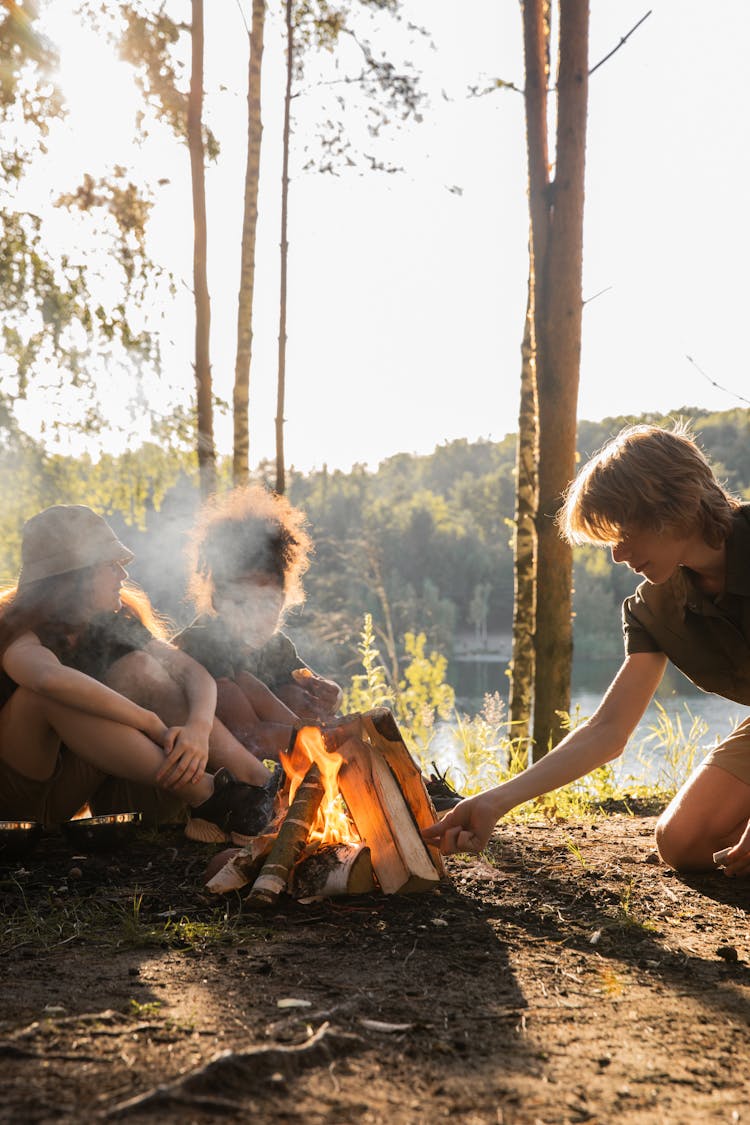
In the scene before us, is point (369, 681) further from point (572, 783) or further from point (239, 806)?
point (239, 806)

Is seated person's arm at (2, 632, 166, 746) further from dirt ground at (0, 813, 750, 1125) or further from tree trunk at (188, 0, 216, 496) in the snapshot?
tree trunk at (188, 0, 216, 496)

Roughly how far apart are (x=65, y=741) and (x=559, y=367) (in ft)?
11.1

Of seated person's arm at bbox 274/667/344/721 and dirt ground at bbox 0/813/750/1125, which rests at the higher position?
seated person's arm at bbox 274/667/344/721

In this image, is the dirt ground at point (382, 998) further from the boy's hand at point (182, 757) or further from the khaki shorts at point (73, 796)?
the boy's hand at point (182, 757)

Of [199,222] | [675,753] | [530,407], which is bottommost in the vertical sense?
[675,753]

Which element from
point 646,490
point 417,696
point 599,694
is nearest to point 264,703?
point 646,490

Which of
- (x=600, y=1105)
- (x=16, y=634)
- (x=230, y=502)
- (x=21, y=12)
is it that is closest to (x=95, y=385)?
(x=21, y=12)

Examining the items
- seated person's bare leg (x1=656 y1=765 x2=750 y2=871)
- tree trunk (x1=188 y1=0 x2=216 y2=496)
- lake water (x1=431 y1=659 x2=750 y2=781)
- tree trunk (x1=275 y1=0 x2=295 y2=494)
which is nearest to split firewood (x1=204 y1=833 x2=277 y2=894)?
seated person's bare leg (x1=656 y1=765 x2=750 y2=871)

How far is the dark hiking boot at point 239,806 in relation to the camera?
10.9ft

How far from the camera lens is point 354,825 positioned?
9.88 ft

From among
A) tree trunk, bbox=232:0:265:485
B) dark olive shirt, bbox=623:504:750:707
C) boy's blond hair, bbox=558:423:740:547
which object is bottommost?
dark olive shirt, bbox=623:504:750:707

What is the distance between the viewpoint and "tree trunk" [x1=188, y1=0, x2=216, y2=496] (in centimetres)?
845

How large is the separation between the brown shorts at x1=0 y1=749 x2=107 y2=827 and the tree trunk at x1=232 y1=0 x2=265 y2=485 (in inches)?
209

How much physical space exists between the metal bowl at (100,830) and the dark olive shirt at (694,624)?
1.76 metres
